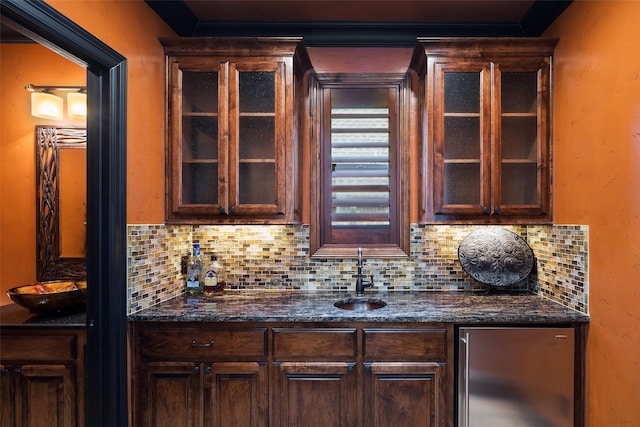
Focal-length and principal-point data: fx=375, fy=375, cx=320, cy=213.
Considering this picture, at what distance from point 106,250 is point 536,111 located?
2423mm

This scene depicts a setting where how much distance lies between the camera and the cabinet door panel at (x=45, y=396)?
6.02 feet

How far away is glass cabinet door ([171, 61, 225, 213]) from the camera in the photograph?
7.20 feet

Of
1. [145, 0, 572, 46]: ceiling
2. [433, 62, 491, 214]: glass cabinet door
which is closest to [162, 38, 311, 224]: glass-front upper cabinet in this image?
[145, 0, 572, 46]: ceiling

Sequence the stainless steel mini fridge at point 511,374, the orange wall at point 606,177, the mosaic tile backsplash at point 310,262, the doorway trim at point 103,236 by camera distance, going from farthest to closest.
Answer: the mosaic tile backsplash at point 310,262
the stainless steel mini fridge at point 511,374
the doorway trim at point 103,236
the orange wall at point 606,177

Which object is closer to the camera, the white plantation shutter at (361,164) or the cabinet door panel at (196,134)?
the cabinet door panel at (196,134)

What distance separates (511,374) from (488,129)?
52.0 inches

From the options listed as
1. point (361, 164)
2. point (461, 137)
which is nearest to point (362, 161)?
point (361, 164)

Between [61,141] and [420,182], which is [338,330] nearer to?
[420,182]

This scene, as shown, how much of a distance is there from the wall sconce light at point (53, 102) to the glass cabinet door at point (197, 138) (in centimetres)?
79

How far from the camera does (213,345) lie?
6.22 ft

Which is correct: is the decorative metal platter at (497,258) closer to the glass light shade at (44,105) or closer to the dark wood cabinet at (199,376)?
the dark wood cabinet at (199,376)

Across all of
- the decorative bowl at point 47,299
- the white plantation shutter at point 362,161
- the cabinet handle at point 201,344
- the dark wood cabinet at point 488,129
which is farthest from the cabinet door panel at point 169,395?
the dark wood cabinet at point 488,129

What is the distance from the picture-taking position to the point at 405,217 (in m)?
2.54

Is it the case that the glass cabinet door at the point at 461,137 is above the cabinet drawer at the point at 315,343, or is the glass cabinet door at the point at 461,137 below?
above
